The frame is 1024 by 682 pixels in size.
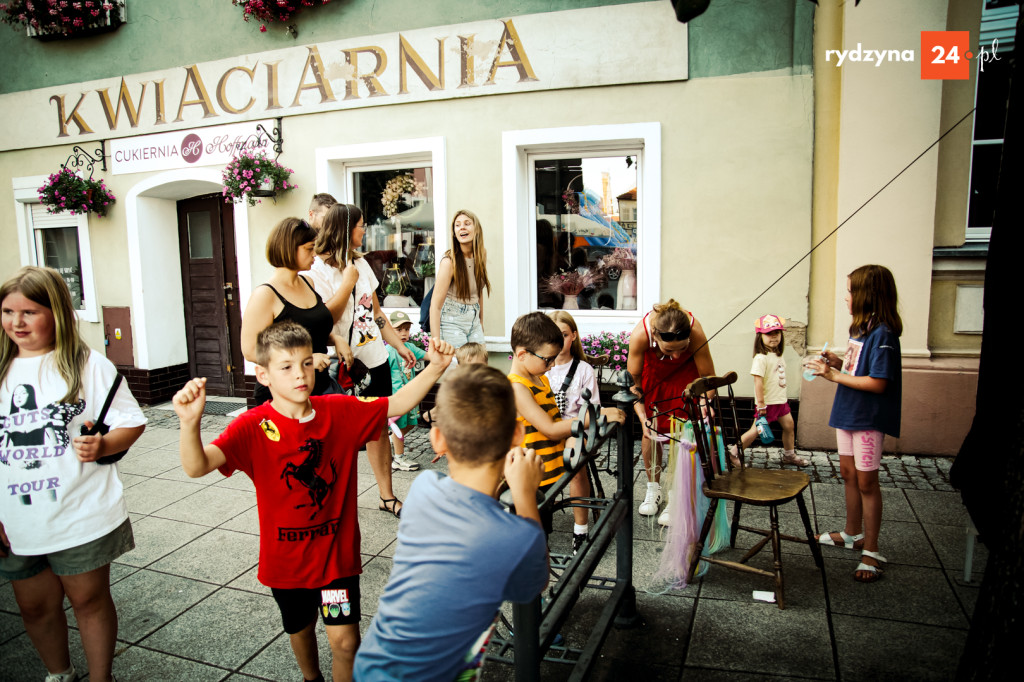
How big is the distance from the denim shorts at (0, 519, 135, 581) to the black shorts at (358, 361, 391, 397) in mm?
2089

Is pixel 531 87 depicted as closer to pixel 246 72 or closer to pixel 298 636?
pixel 246 72

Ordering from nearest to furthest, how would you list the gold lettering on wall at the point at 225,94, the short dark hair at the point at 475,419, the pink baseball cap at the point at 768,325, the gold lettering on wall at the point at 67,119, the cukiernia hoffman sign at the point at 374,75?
1. the short dark hair at the point at 475,419
2. the pink baseball cap at the point at 768,325
3. the cukiernia hoffman sign at the point at 374,75
4. the gold lettering on wall at the point at 225,94
5. the gold lettering on wall at the point at 67,119

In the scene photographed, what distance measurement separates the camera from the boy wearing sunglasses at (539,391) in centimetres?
294

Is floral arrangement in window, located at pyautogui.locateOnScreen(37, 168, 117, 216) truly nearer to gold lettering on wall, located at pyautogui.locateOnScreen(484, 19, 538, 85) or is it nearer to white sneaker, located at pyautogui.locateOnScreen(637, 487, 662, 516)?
gold lettering on wall, located at pyautogui.locateOnScreen(484, 19, 538, 85)

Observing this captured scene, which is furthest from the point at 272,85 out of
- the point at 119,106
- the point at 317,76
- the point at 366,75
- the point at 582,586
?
the point at 582,586

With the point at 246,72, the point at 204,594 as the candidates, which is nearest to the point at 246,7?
the point at 246,72

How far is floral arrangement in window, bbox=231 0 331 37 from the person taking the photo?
6.73m

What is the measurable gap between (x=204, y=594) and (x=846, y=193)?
5.46m

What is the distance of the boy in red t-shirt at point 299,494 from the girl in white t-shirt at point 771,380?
388 cm

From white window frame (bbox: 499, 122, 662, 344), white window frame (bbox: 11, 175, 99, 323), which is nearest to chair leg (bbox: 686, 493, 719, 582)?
white window frame (bbox: 499, 122, 662, 344)

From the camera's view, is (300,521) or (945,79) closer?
(300,521)

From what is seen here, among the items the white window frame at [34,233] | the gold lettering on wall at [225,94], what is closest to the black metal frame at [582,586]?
the gold lettering on wall at [225,94]

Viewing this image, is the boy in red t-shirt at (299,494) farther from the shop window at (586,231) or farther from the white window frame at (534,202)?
the shop window at (586,231)

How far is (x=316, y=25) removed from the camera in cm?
685
